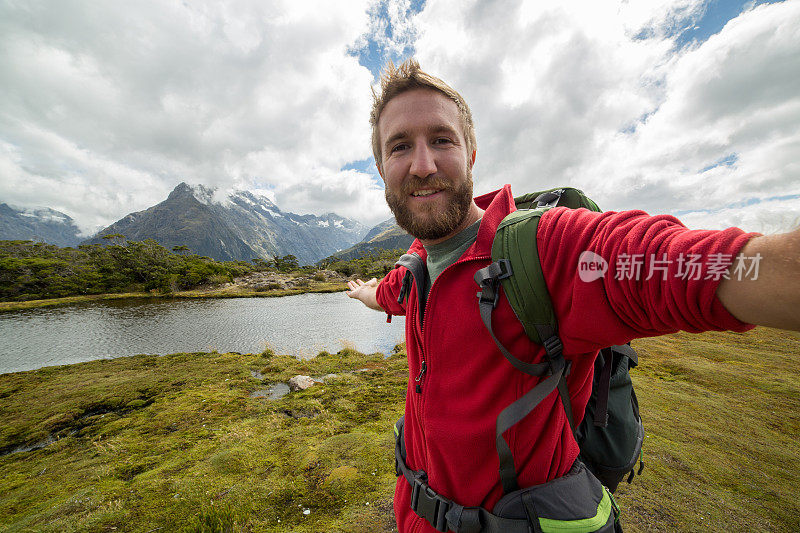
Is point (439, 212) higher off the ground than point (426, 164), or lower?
lower

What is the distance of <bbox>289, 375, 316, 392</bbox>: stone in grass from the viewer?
8.22 meters

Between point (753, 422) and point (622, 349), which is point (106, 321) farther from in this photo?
point (753, 422)

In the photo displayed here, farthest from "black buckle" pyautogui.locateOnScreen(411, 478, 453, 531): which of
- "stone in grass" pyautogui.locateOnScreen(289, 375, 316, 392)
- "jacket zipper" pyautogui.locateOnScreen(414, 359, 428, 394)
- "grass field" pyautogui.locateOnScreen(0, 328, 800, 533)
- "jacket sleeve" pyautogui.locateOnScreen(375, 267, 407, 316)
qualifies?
"stone in grass" pyautogui.locateOnScreen(289, 375, 316, 392)

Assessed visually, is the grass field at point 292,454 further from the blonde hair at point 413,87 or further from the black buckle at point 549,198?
the blonde hair at point 413,87

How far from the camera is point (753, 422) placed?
603 centimetres

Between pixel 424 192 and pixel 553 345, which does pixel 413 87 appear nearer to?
pixel 424 192

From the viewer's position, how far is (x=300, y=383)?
8336mm

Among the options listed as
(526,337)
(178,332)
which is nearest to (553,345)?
(526,337)

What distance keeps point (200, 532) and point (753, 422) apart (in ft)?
34.3

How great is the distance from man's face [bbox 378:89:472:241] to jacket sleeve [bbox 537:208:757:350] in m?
0.57

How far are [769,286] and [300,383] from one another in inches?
365

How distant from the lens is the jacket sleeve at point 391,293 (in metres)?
2.87

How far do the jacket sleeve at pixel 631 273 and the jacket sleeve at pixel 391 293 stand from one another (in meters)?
1.78

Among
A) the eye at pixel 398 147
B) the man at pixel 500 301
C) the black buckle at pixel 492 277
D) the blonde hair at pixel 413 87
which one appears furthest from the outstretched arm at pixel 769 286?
the eye at pixel 398 147
